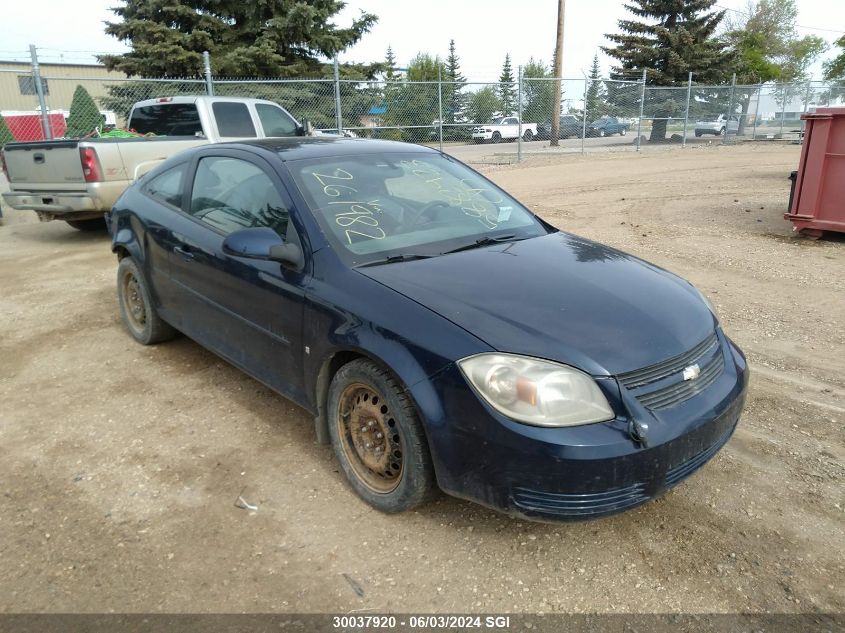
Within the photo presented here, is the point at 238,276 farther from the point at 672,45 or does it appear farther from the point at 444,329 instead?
the point at 672,45

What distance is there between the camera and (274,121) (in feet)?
35.6

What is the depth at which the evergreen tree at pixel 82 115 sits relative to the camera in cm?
2141

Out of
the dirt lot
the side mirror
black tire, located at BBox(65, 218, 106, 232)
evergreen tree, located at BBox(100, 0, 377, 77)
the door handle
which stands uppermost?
evergreen tree, located at BBox(100, 0, 377, 77)

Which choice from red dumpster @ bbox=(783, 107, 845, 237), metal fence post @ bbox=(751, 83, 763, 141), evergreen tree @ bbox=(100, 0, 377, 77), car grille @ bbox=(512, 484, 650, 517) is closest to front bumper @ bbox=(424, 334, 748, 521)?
car grille @ bbox=(512, 484, 650, 517)

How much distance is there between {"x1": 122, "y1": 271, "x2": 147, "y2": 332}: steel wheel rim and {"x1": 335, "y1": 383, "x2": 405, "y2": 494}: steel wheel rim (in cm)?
257

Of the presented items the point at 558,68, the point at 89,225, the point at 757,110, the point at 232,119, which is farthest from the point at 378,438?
the point at 757,110

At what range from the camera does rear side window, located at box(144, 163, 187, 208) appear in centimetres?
437

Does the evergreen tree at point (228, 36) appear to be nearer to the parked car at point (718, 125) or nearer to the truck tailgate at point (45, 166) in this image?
the truck tailgate at point (45, 166)

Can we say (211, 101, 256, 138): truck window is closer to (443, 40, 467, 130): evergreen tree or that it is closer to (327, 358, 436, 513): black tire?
(327, 358, 436, 513): black tire

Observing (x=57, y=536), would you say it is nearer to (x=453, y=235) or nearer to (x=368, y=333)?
(x=368, y=333)

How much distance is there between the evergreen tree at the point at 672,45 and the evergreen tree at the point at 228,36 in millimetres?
20140

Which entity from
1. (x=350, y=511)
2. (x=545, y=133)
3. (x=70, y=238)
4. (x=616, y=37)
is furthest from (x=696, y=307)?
(x=616, y=37)

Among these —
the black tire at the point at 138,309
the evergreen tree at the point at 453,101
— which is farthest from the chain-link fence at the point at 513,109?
the black tire at the point at 138,309

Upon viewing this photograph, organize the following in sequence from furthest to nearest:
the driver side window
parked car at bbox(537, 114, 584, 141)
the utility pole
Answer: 1. parked car at bbox(537, 114, 584, 141)
2. the utility pole
3. the driver side window
